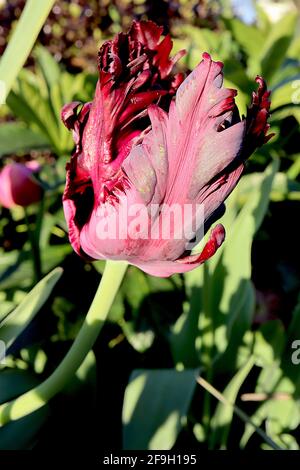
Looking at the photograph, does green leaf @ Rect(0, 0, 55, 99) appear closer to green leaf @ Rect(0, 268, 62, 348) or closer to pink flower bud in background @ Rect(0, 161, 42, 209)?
green leaf @ Rect(0, 268, 62, 348)

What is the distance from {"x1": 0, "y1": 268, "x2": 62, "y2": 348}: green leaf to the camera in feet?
1.73

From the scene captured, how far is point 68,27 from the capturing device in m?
2.01

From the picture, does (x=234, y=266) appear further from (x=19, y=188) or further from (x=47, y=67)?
(x=47, y=67)

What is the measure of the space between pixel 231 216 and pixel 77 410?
34cm

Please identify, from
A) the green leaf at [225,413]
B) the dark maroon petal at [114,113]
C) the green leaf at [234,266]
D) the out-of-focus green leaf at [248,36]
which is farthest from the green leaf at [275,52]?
the dark maroon petal at [114,113]

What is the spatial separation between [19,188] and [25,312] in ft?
1.32

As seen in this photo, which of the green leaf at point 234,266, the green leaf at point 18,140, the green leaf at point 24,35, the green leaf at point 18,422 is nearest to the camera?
the green leaf at point 24,35

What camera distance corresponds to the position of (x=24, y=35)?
1.18ft

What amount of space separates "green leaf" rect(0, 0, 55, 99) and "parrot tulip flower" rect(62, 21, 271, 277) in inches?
2.5

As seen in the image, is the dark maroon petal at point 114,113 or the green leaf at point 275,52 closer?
the dark maroon petal at point 114,113

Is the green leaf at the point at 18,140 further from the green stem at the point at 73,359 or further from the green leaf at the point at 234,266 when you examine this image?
the green stem at the point at 73,359

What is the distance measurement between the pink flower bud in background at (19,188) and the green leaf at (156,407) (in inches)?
13.0

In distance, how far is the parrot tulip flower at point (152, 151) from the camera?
1.25ft
